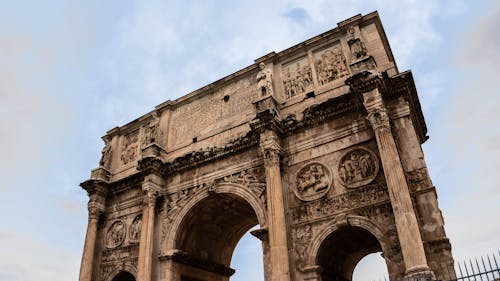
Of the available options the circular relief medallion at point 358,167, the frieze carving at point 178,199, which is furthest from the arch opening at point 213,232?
the circular relief medallion at point 358,167

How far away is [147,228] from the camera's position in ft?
40.5

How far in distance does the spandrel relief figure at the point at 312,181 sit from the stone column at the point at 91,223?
24.9 ft

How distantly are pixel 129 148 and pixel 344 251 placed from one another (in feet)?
29.9

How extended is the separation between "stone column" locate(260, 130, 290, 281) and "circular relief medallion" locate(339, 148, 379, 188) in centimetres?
169

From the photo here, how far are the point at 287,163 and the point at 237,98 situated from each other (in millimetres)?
3554

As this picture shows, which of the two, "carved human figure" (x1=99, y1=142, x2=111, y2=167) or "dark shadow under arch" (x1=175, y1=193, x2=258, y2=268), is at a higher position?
"carved human figure" (x1=99, y1=142, x2=111, y2=167)

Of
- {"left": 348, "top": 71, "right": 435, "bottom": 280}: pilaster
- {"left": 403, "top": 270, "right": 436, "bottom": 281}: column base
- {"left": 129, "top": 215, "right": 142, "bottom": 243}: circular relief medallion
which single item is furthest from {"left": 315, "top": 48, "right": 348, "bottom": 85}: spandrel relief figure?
{"left": 129, "top": 215, "right": 142, "bottom": 243}: circular relief medallion

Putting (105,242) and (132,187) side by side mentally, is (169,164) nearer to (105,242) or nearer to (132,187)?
(132,187)

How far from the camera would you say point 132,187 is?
14164mm

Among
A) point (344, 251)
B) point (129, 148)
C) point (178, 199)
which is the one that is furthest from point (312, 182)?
point (129, 148)

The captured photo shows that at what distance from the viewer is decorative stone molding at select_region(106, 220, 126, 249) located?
1363 cm

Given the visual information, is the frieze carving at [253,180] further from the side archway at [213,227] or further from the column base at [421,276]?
the column base at [421,276]

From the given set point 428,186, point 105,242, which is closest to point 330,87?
point 428,186

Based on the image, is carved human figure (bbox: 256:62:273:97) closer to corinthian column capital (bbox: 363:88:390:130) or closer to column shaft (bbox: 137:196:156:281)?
corinthian column capital (bbox: 363:88:390:130)
